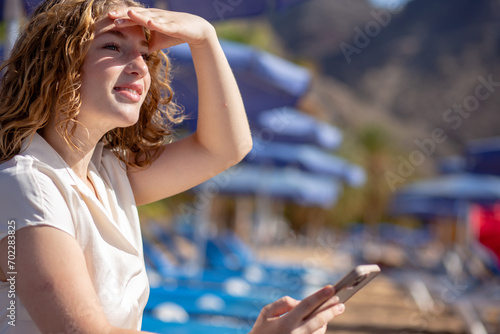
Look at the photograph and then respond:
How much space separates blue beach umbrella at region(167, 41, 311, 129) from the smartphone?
2.72m

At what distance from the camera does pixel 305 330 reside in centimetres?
95

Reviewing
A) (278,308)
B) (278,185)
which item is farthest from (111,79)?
(278,185)

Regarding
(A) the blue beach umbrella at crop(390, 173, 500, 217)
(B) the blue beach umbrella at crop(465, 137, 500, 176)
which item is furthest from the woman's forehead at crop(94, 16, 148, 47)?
(A) the blue beach umbrella at crop(390, 173, 500, 217)

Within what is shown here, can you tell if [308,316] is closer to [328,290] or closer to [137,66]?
[328,290]

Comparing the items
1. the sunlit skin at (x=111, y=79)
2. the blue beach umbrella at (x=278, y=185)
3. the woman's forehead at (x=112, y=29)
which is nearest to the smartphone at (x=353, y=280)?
the sunlit skin at (x=111, y=79)

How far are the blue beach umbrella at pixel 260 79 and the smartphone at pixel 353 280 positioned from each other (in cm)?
272

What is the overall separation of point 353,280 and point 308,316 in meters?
0.10

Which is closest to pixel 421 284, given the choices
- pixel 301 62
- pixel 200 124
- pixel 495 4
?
pixel 200 124

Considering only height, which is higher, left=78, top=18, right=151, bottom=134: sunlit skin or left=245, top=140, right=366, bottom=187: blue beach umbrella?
left=78, top=18, right=151, bottom=134: sunlit skin

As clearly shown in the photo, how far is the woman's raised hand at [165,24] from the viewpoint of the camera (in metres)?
1.13

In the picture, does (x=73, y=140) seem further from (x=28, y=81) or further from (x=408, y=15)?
(x=408, y=15)

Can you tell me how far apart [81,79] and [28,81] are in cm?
11

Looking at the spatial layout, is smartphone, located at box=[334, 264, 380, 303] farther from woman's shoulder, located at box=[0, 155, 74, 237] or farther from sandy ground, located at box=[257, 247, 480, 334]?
sandy ground, located at box=[257, 247, 480, 334]

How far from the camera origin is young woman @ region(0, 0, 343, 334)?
95 cm
